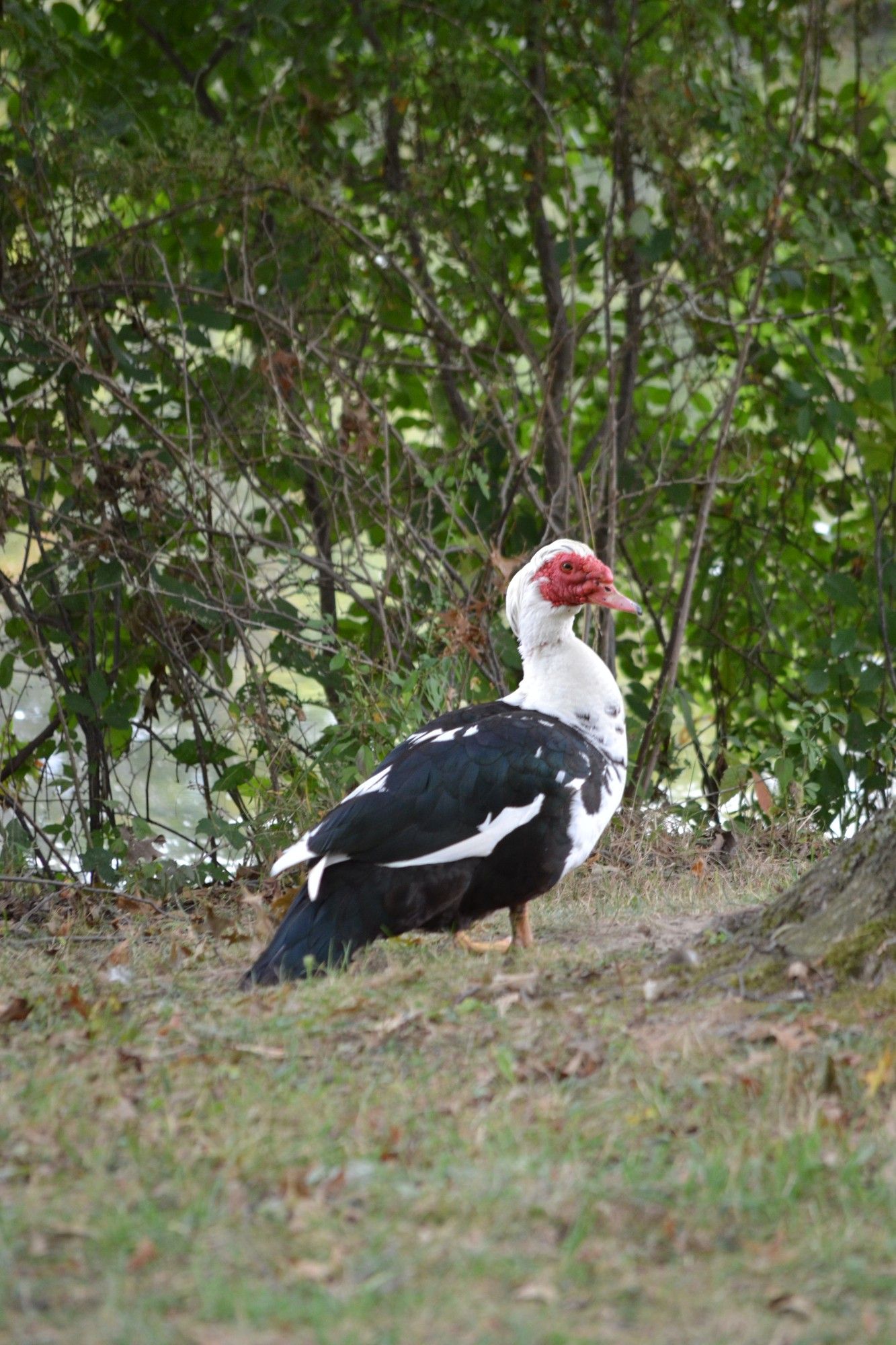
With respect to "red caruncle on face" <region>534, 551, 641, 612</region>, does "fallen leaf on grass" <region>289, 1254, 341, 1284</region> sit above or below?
below

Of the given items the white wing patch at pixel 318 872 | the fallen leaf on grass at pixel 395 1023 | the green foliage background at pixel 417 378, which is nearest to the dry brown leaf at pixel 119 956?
the white wing patch at pixel 318 872

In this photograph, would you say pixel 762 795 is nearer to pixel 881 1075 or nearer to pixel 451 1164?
pixel 881 1075

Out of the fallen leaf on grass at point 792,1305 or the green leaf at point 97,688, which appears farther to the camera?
the green leaf at point 97,688

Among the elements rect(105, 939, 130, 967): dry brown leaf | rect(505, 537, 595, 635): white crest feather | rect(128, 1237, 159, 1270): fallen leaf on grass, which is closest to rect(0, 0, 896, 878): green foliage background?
rect(505, 537, 595, 635): white crest feather

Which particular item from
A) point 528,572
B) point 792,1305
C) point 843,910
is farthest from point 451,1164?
point 528,572

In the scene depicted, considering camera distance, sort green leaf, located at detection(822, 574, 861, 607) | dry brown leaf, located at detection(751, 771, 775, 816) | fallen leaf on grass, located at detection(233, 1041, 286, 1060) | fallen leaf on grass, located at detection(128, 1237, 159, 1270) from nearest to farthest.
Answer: fallen leaf on grass, located at detection(128, 1237, 159, 1270) → fallen leaf on grass, located at detection(233, 1041, 286, 1060) → dry brown leaf, located at detection(751, 771, 775, 816) → green leaf, located at detection(822, 574, 861, 607)

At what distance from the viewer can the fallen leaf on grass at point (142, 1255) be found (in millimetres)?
2281

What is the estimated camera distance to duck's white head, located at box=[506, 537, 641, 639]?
500 cm

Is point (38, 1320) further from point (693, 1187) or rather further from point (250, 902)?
point (250, 902)

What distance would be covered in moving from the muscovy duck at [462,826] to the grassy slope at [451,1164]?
1.01 ft

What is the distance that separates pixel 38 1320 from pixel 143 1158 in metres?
0.56

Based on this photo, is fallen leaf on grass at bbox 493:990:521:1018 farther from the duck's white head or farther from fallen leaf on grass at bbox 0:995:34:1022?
the duck's white head

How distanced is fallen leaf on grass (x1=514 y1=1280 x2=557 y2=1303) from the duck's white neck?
266 centimetres

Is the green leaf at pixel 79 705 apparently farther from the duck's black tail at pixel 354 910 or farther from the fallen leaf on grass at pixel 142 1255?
the fallen leaf on grass at pixel 142 1255
